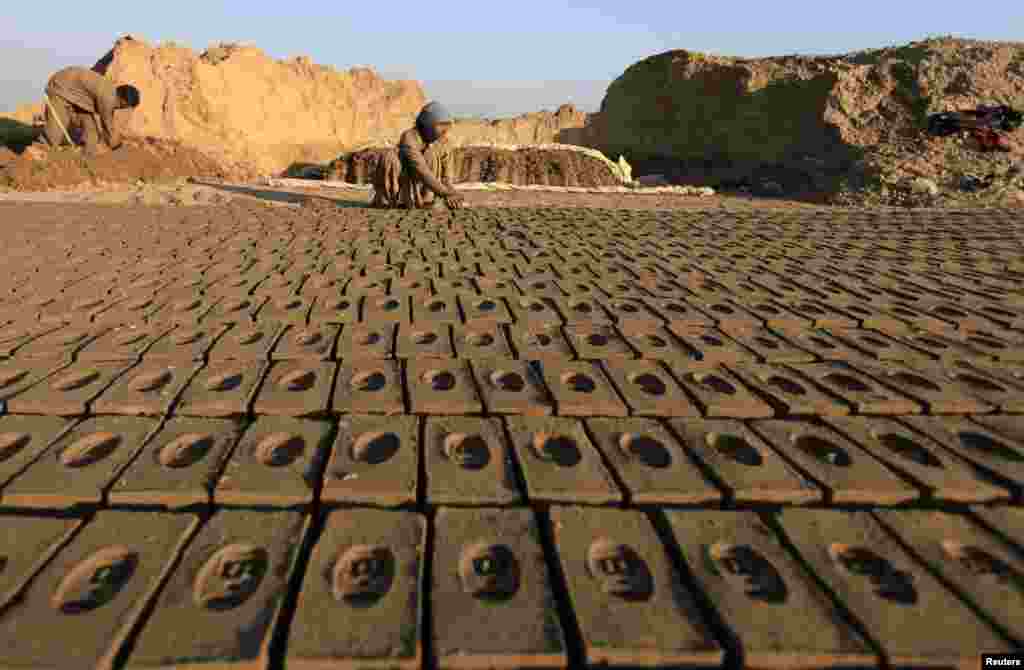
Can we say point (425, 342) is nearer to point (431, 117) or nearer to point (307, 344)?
point (307, 344)

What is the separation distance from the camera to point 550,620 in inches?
34.5

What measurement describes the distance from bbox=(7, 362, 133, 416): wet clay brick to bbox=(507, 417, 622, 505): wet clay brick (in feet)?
4.33

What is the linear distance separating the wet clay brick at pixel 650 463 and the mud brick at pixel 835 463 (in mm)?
274

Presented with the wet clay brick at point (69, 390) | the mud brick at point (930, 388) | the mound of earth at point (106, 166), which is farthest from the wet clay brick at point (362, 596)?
the mound of earth at point (106, 166)

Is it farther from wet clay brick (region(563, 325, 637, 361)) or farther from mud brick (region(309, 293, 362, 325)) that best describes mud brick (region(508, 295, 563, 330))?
mud brick (region(309, 293, 362, 325))

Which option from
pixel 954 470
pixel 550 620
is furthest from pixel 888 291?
pixel 550 620

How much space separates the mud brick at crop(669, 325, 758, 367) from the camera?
198 cm

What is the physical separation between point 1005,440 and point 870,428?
1.13 feet

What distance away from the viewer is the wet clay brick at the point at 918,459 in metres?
1.24

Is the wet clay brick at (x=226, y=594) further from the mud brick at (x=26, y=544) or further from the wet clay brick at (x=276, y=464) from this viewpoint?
the mud brick at (x=26, y=544)

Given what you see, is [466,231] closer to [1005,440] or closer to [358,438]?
[358,438]

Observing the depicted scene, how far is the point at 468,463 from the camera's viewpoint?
4.43 ft

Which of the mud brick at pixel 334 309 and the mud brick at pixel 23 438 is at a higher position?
the mud brick at pixel 334 309

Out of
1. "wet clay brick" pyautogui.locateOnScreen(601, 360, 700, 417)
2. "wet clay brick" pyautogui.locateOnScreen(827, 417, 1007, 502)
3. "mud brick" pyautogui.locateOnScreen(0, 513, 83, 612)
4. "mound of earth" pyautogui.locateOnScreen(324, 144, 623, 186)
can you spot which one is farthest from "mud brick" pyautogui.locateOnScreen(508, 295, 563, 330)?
"mound of earth" pyautogui.locateOnScreen(324, 144, 623, 186)
